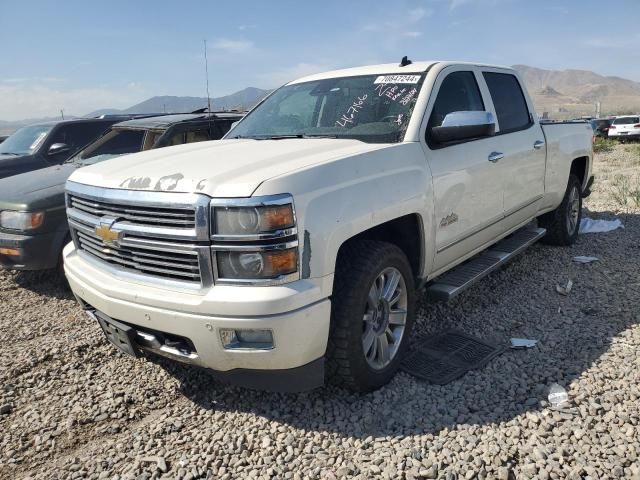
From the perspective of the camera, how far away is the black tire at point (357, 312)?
2674 millimetres

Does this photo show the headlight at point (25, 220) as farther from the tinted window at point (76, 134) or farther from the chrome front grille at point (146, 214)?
the tinted window at point (76, 134)

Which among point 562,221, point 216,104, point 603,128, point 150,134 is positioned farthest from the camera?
point 603,128

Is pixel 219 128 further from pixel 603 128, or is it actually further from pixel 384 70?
pixel 603 128

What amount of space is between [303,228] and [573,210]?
4.70 m

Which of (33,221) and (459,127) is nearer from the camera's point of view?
(459,127)

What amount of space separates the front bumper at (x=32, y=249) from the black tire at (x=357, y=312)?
311cm

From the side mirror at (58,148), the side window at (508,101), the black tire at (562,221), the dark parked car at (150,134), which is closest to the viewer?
the side window at (508,101)

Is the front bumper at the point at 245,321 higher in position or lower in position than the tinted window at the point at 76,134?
lower

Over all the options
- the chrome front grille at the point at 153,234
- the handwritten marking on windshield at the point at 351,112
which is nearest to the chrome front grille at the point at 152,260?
the chrome front grille at the point at 153,234

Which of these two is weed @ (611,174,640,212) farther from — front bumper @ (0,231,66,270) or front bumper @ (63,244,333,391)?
front bumper @ (0,231,66,270)

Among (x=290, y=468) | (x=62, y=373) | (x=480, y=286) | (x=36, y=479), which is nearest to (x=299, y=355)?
(x=290, y=468)

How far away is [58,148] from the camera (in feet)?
25.4

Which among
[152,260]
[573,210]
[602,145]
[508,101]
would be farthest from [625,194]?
[602,145]

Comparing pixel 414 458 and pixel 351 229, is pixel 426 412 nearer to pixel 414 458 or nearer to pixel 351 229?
pixel 414 458
